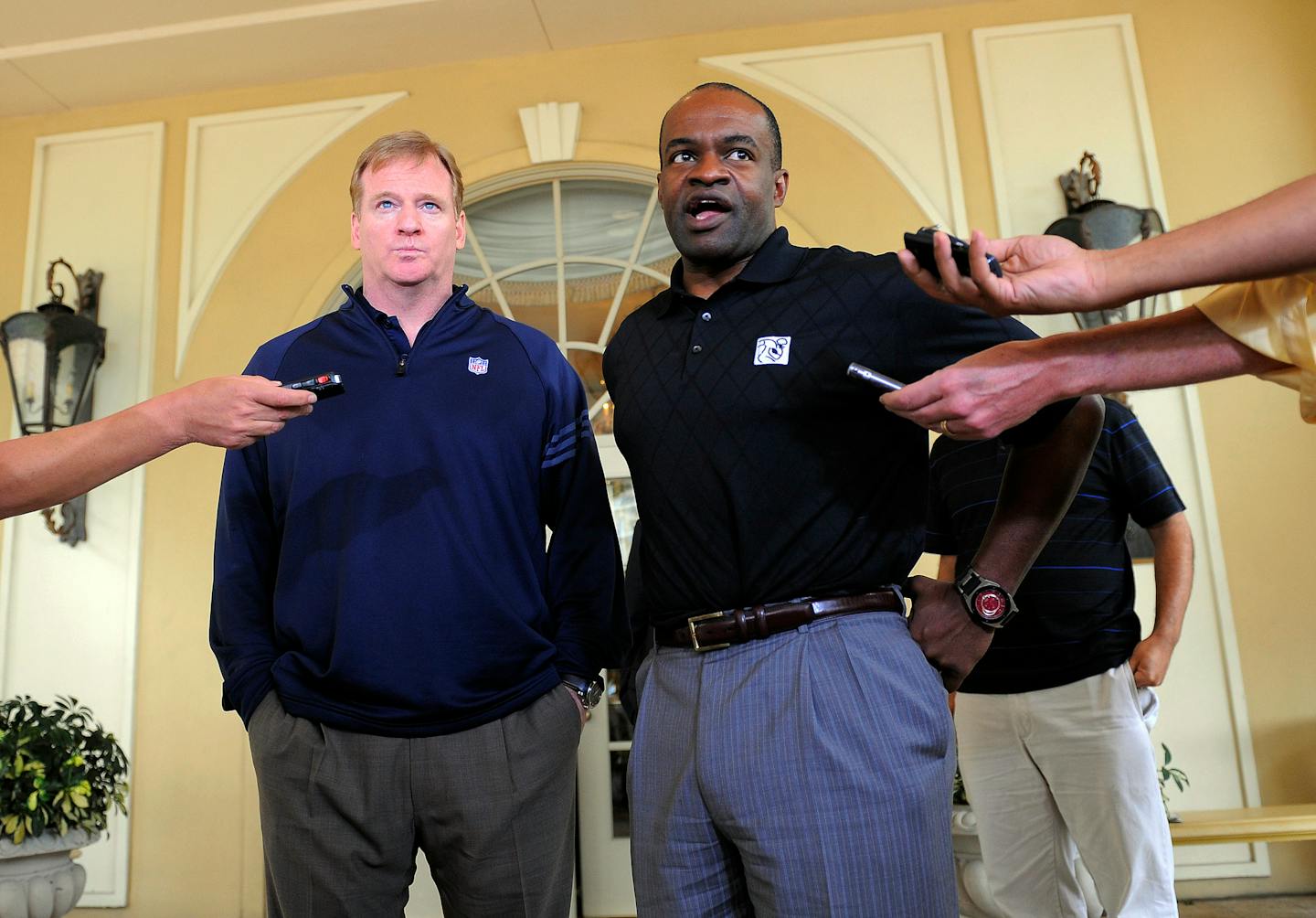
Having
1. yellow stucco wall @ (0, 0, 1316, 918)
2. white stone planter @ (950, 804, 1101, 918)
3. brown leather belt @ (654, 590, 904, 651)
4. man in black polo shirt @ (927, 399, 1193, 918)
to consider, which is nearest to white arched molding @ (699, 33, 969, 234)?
yellow stucco wall @ (0, 0, 1316, 918)

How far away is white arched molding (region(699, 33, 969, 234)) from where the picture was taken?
14.6 feet

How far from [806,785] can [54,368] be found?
14.3 ft

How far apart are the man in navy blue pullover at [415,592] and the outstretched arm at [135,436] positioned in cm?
30

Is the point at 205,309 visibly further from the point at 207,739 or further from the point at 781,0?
the point at 781,0

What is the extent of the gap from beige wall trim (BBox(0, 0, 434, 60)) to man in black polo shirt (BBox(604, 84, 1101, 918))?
3.43 m

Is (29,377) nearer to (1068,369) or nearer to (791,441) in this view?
(791,441)

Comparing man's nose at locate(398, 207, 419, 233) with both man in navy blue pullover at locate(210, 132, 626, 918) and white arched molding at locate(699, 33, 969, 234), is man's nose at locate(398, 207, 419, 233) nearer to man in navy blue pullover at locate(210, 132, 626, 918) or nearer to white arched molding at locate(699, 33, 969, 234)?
man in navy blue pullover at locate(210, 132, 626, 918)

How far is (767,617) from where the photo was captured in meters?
1.36

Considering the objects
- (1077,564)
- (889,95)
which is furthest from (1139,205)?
(1077,564)

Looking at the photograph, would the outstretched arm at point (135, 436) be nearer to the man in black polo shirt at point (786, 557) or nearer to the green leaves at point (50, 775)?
the man in black polo shirt at point (786, 557)

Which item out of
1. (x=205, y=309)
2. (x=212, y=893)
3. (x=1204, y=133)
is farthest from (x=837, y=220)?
(x=212, y=893)

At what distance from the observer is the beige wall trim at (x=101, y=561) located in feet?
14.6

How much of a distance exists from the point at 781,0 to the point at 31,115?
3694 millimetres

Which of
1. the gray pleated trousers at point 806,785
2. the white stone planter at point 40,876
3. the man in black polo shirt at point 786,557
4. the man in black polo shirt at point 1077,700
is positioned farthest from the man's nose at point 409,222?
the white stone planter at point 40,876
